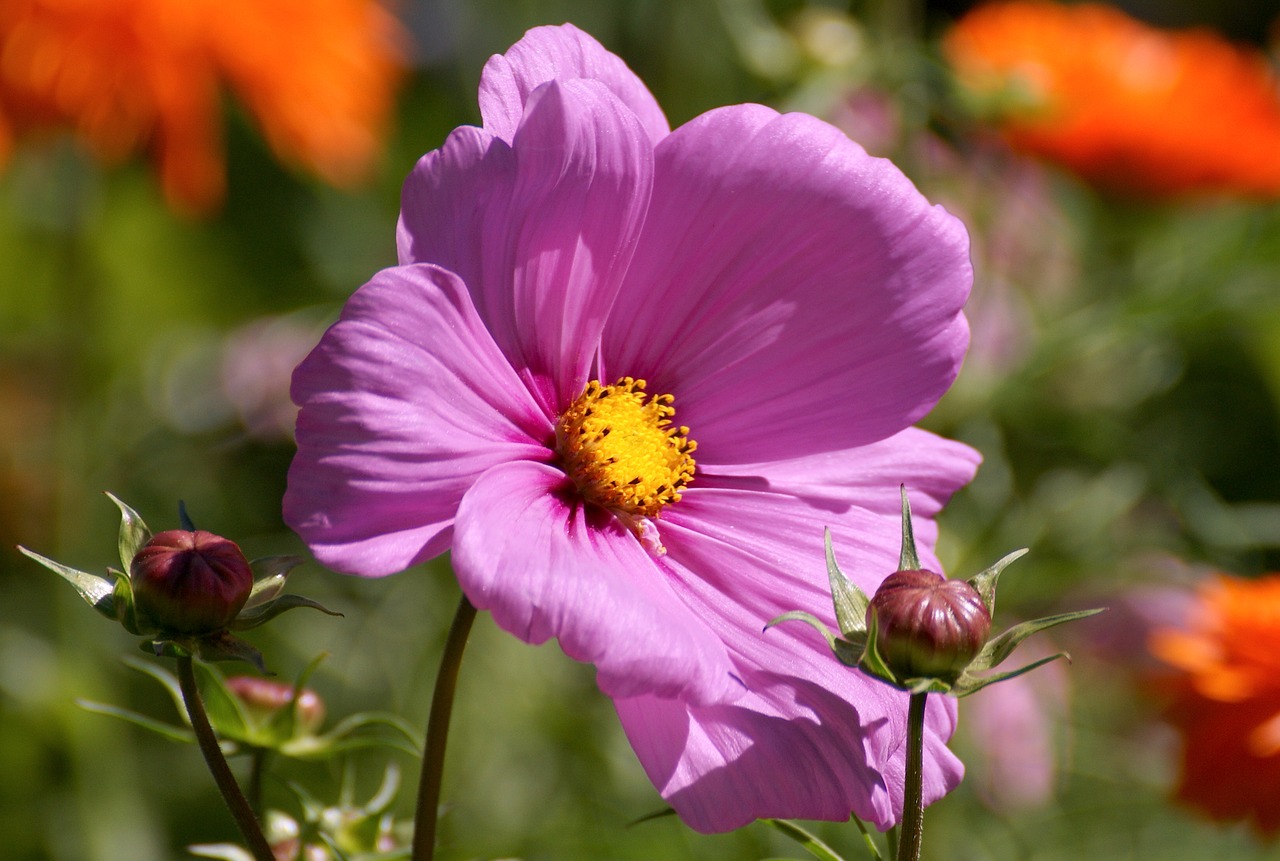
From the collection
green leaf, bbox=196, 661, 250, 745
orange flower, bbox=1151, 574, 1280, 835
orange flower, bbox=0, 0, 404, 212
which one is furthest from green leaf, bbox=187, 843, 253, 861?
orange flower, bbox=0, 0, 404, 212

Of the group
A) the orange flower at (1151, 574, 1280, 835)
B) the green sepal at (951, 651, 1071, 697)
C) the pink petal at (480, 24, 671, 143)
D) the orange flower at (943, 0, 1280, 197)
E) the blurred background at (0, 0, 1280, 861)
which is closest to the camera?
the green sepal at (951, 651, 1071, 697)

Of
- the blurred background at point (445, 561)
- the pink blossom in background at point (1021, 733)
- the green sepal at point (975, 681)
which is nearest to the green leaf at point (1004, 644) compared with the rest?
the green sepal at point (975, 681)

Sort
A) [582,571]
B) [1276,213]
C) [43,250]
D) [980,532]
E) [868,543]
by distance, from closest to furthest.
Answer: [582,571]
[868,543]
[980,532]
[1276,213]
[43,250]

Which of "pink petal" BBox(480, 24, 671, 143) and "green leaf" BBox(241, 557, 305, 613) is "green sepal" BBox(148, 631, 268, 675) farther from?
"pink petal" BBox(480, 24, 671, 143)

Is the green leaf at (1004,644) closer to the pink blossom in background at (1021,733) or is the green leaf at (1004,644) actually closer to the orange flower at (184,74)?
the pink blossom in background at (1021,733)

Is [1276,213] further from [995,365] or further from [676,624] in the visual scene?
[676,624]

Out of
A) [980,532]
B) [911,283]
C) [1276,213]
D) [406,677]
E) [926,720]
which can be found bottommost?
[406,677]

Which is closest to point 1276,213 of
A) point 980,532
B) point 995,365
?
point 995,365
